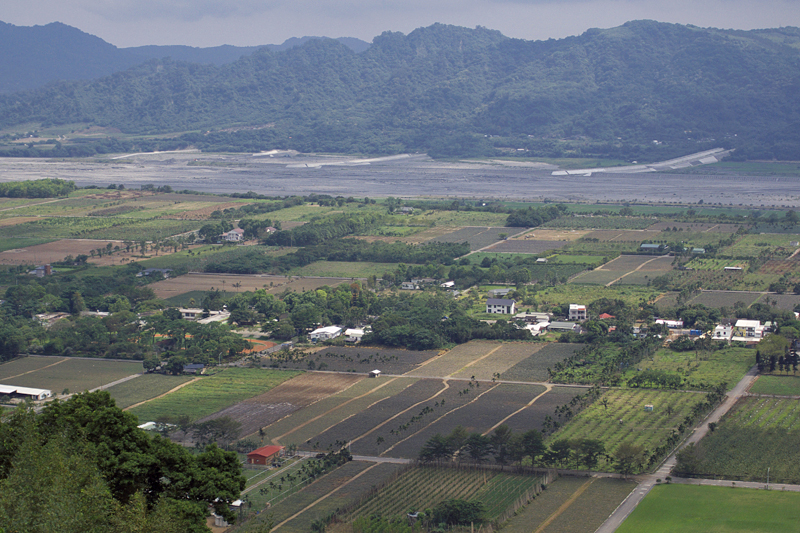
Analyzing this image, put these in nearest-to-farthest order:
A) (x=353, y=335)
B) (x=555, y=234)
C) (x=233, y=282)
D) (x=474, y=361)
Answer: (x=474, y=361) → (x=353, y=335) → (x=233, y=282) → (x=555, y=234)

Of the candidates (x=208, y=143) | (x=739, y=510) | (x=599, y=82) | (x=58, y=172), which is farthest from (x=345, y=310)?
(x=599, y=82)

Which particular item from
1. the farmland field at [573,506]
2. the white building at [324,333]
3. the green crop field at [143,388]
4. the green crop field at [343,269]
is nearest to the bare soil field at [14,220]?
the green crop field at [343,269]

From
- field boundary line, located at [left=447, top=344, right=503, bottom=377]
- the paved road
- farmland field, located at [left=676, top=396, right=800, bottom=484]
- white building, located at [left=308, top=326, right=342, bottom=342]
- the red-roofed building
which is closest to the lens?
the paved road

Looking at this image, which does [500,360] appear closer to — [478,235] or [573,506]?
[573,506]

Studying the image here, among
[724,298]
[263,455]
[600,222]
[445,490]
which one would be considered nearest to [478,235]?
[600,222]

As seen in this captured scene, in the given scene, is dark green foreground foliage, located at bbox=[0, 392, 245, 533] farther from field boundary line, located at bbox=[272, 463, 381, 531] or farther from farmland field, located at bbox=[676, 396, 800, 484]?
farmland field, located at bbox=[676, 396, 800, 484]

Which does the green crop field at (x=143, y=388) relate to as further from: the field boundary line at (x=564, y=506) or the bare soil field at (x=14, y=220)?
the bare soil field at (x=14, y=220)

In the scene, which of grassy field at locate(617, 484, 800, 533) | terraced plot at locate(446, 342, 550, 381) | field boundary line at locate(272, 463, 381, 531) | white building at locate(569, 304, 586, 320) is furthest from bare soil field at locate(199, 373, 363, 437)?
white building at locate(569, 304, 586, 320)
